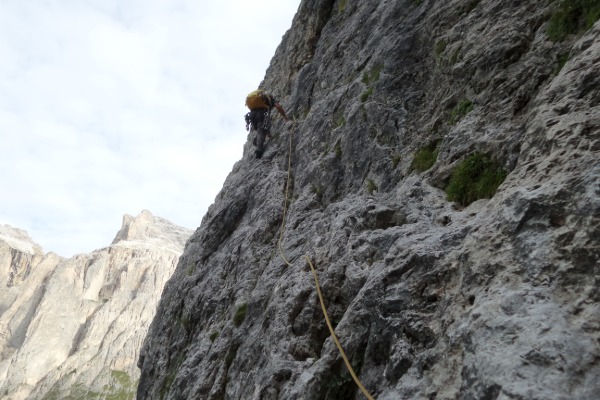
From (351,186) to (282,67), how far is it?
48.6ft

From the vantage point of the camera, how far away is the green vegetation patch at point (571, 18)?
6.86 meters

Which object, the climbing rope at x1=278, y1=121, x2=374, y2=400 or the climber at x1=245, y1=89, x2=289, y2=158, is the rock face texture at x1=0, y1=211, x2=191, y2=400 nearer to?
the climber at x1=245, y1=89, x2=289, y2=158

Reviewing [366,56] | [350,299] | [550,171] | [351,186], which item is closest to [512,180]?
[550,171]

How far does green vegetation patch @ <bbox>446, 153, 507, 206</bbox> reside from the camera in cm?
672

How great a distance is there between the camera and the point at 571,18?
7277 millimetres

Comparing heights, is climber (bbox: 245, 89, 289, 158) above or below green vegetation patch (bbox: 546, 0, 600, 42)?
above

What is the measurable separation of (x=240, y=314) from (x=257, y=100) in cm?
1043

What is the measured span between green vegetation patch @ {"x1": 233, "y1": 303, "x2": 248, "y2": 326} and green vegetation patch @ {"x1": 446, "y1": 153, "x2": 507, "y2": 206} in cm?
657

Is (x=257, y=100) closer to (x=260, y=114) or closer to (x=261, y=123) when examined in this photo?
(x=260, y=114)

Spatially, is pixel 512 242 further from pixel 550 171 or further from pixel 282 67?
pixel 282 67

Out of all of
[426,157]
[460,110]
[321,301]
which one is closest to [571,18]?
[460,110]

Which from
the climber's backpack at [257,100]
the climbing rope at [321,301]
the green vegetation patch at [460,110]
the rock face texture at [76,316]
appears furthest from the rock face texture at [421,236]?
the rock face texture at [76,316]

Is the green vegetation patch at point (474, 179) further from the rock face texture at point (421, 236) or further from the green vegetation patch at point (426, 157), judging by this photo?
the green vegetation patch at point (426, 157)

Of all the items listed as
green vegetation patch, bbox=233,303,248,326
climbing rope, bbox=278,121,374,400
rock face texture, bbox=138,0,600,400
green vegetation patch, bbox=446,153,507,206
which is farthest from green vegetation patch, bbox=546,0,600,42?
green vegetation patch, bbox=233,303,248,326
